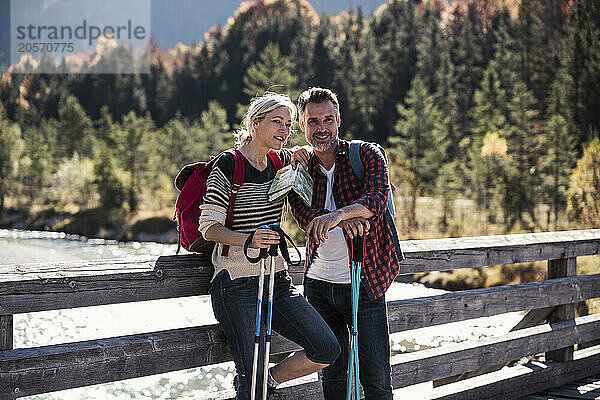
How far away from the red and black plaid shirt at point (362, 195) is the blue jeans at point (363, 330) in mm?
76

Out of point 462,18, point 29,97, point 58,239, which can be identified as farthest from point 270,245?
point 29,97

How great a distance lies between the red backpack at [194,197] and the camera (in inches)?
108

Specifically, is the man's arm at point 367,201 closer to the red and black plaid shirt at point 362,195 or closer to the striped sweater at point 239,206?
the red and black plaid shirt at point 362,195

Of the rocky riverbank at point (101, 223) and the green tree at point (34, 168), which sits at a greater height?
the green tree at point (34, 168)

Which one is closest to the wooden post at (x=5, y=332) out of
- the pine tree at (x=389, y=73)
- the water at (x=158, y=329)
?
the water at (x=158, y=329)

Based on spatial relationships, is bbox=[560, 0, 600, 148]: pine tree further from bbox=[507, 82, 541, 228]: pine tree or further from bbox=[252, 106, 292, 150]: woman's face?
bbox=[252, 106, 292, 150]: woman's face

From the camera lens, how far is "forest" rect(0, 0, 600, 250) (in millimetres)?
29828

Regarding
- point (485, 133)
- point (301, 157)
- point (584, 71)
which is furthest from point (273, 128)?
point (485, 133)

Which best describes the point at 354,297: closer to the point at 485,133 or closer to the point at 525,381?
the point at 525,381

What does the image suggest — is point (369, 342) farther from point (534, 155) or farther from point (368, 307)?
point (534, 155)

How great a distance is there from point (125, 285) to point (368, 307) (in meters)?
0.92

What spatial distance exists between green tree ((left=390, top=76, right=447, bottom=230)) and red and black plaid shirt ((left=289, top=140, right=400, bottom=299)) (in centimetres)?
3057

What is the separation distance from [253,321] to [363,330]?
507 mm

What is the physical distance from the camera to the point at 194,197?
2.78 m
